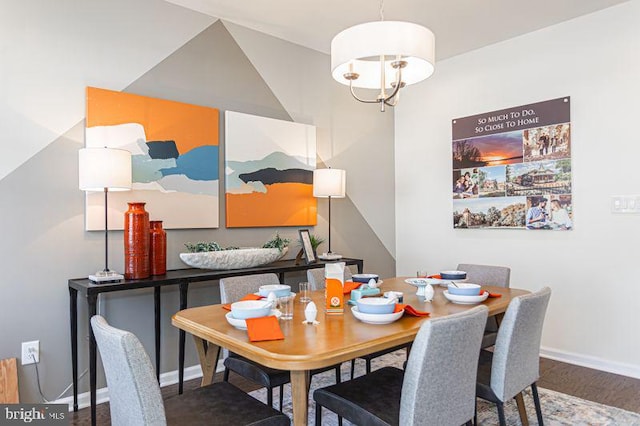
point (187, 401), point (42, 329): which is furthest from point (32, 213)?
point (187, 401)

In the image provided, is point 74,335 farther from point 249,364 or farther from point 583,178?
point 583,178

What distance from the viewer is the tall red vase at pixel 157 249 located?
2732mm

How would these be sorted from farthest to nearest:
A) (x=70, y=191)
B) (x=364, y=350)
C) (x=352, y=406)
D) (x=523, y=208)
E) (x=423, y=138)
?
(x=423, y=138) → (x=523, y=208) → (x=70, y=191) → (x=352, y=406) → (x=364, y=350)

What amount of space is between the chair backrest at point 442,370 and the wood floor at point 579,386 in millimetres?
1713

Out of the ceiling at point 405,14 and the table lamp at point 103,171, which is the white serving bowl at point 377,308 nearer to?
the table lamp at point 103,171

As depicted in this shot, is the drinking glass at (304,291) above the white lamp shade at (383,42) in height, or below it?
below

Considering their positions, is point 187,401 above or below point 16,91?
below

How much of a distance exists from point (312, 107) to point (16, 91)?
2.27 metres

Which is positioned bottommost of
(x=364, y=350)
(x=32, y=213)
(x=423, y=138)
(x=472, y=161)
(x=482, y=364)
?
(x=482, y=364)

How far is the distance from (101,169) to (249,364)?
4.48 feet

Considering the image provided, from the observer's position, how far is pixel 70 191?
2684mm

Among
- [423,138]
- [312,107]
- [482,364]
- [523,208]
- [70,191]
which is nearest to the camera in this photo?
[482,364]

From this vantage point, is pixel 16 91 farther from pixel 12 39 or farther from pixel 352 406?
pixel 352 406

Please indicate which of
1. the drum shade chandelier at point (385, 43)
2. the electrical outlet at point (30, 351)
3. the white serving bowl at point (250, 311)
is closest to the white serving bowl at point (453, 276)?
the drum shade chandelier at point (385, 43)
